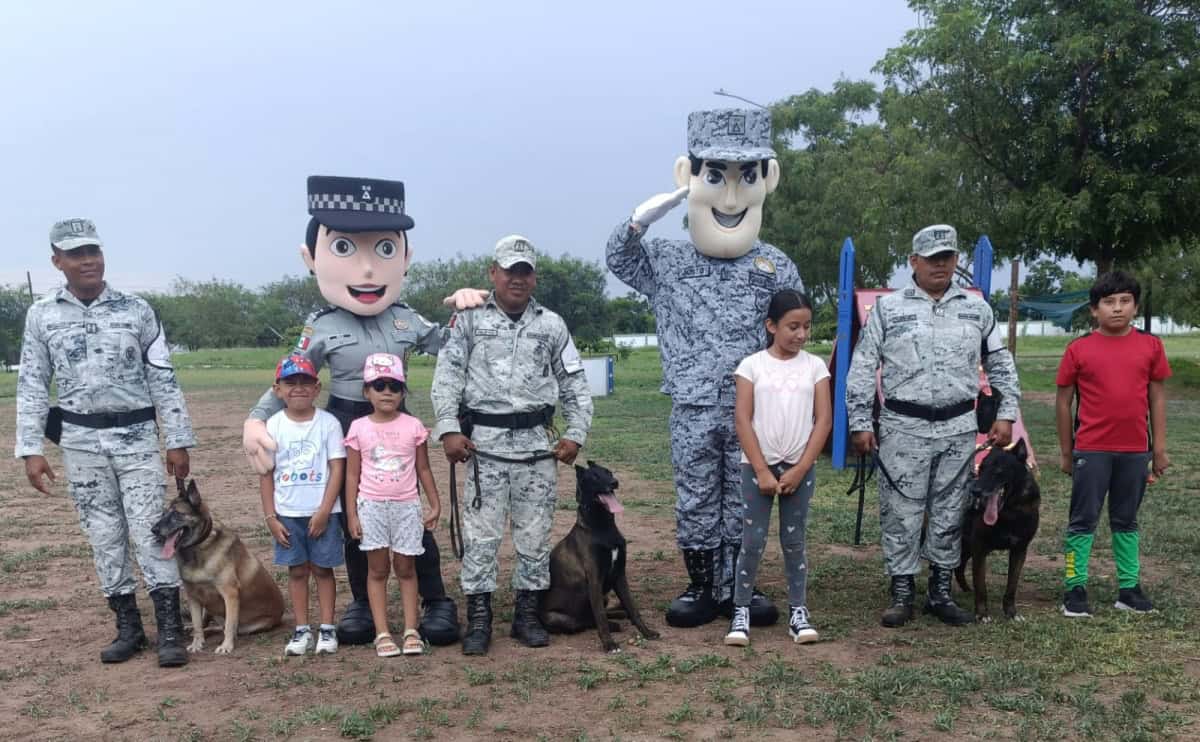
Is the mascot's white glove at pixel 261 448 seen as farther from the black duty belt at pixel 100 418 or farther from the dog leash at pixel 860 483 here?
the dog leash at pixel 860 483

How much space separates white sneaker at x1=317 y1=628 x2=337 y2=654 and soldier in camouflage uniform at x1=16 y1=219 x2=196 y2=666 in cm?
62

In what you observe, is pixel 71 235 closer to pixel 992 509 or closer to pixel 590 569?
pixel 590 569

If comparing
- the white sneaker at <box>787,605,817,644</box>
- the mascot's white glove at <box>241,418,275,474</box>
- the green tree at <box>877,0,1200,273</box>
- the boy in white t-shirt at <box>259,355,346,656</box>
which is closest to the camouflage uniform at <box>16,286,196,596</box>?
the mascot's white glove at <box>241,418,275,474</box>

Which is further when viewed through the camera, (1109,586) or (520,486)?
(1109,586)

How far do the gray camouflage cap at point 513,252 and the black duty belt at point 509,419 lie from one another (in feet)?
2.33

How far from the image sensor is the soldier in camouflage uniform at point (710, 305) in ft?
16.2

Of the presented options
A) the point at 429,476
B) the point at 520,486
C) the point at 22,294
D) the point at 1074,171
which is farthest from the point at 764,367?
the point at 22,294

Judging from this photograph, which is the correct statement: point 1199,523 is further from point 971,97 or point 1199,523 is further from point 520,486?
point 971,97

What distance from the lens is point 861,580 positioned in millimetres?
5867

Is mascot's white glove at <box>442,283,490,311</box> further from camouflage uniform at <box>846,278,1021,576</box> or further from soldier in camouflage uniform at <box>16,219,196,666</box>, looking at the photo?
camouflage uniform at <box>846,278,1021,576</box>

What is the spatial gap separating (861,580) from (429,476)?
9.15 feet

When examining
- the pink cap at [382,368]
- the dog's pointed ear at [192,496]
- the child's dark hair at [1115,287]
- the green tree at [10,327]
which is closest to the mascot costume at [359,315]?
the pink cap at [382,368]

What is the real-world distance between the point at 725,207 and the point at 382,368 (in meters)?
1.96

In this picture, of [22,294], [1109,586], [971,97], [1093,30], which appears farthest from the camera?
[22,294]
